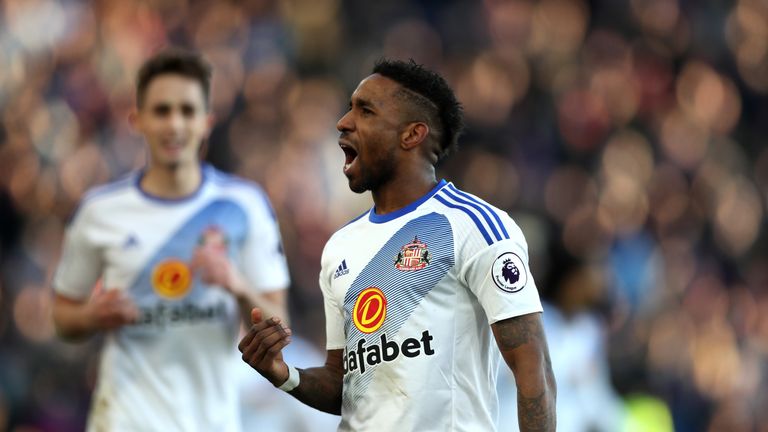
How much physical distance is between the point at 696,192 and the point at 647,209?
72 centimetres

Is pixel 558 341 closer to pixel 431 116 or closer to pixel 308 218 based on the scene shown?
pixel 308 218

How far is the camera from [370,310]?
3461 mm

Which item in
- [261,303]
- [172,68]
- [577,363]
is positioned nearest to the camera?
[261,303]

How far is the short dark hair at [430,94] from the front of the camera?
A: 360cm

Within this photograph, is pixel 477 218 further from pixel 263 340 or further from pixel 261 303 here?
pixel 261 303

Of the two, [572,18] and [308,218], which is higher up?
[572,18]

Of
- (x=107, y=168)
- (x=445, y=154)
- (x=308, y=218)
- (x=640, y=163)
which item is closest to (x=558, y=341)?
(x=308, y=218)

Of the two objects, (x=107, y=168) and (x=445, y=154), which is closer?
(x=445, y=154)

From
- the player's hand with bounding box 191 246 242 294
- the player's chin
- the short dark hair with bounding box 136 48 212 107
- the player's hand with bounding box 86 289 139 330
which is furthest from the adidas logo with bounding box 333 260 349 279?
the short dark hair with bounding box 136 48 212 107

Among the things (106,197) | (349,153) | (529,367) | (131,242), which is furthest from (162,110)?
(529,367)

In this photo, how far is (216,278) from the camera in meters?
4.90

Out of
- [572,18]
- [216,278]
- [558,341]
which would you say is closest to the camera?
[216,278]

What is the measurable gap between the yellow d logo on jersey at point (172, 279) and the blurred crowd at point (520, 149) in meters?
3.25

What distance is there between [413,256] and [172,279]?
6.67 feet
